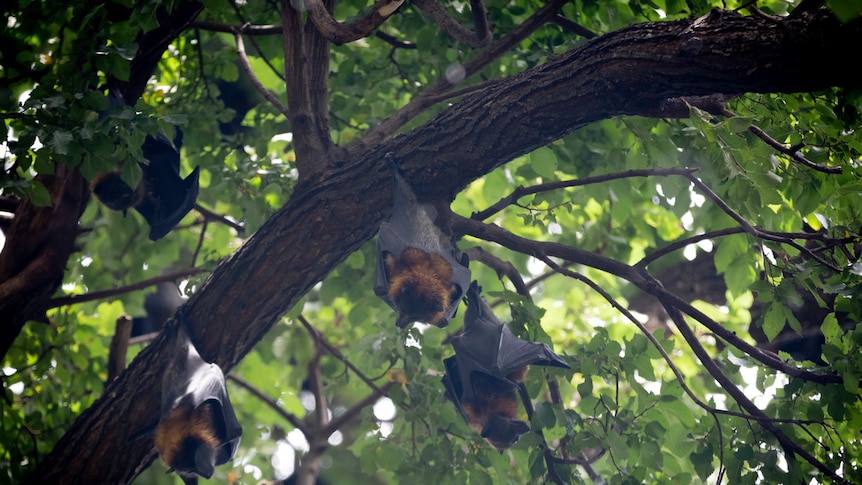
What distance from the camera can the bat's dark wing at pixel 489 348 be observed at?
13.5ft

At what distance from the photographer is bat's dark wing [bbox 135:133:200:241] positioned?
502 centimetres

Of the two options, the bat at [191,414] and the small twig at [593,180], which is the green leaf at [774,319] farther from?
the bat at [191,414]

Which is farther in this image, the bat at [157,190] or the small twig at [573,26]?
the bat at [157,190]

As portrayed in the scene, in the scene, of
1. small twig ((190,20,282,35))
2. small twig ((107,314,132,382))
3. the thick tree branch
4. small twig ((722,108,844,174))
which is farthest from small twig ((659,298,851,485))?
small twig ((107,314,132,382))

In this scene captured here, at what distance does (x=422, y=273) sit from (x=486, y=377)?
39.1 inches

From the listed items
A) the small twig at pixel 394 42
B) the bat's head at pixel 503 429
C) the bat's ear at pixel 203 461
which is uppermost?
the small twig at pixel 394 42

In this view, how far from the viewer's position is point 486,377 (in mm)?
4770

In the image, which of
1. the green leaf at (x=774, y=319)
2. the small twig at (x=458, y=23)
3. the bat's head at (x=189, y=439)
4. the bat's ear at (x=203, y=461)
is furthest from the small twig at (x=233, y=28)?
the green leaf at (x=774, y=319)

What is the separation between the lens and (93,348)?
6461mm

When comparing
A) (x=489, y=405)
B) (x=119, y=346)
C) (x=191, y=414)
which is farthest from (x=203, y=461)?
(x=489, y=405)

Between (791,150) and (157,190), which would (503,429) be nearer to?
(791,150)

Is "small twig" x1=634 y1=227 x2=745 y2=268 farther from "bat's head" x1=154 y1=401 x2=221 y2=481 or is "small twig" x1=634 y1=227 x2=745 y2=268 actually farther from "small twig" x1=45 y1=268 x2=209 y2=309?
"small twig" x1=45 y1=268 x2=209 y2=309

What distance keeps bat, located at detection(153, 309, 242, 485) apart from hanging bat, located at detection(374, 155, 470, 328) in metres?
1.05

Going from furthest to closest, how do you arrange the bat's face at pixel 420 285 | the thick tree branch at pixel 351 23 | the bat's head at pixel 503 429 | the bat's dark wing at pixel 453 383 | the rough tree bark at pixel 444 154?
1. the bat's dark wing at pixel 453 383
2. the bat's head at pixel 503 429
3. the bat's face at pixel 420 285
4. the thick tree branch at pixel 351 23
5. the rough tree bark at pixel 444 154
